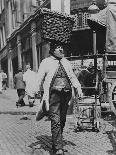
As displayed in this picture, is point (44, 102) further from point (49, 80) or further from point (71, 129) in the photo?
point (71, 129)

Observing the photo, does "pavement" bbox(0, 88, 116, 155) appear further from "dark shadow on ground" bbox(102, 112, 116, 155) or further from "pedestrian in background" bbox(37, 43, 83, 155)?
"pedestrian in background" bbox(37, 43, 83, 155)

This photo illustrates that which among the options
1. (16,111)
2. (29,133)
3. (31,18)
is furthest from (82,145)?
(31,18)

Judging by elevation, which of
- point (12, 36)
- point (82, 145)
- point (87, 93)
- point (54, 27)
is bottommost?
point (82, 145)

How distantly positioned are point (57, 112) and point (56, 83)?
451 millimetres

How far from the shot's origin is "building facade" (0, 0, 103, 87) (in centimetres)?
2131

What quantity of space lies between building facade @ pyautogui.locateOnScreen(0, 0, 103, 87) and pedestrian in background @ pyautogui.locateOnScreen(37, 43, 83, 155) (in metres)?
7.00

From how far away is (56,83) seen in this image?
5891 millimetres

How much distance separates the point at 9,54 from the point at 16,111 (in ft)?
69.7

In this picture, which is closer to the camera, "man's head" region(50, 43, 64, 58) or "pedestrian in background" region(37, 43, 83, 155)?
"pedestrian in background" region(37, 43, 83, 155)

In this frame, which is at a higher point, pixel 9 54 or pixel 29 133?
pixel 9 54

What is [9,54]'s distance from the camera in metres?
33.8

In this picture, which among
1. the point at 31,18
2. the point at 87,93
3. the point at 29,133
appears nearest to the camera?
the point at 29,133

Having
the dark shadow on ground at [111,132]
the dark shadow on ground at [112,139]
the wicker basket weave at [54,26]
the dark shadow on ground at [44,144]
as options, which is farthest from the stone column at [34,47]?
the wicker basket weave at [54,26]

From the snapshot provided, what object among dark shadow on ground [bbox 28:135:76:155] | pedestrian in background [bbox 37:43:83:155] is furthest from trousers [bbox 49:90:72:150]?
dark shadow on ground [bbox 28:135:76:155]
